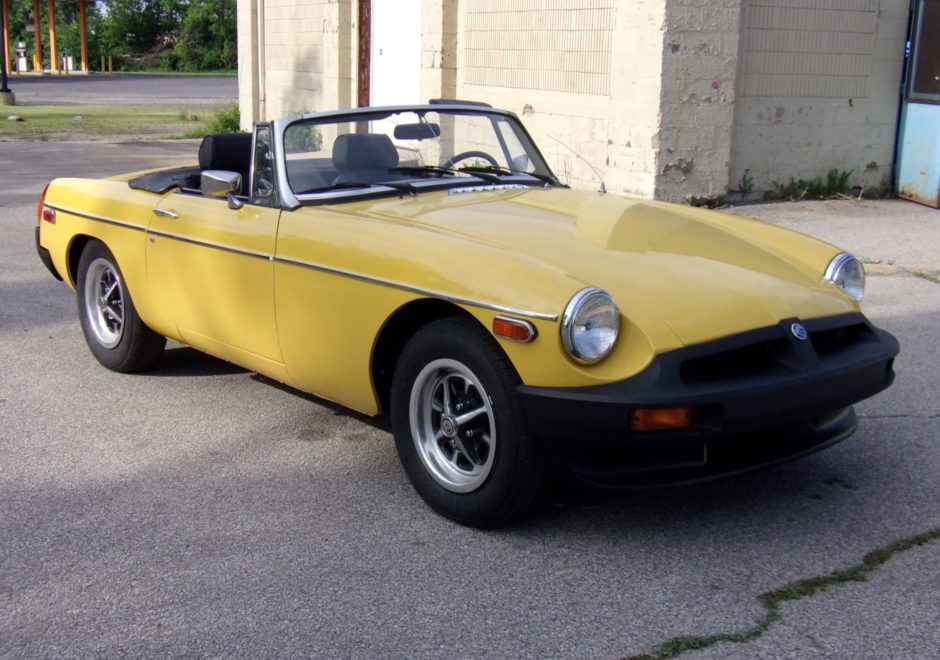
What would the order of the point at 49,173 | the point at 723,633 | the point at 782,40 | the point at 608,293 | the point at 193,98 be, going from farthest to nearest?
the point at 193,98 → the point at 49,173 → the point at 782,40 → the point at 608,293 → the point at 723,633

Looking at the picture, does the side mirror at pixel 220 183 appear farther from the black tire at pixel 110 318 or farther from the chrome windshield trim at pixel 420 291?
the black tire at pixel 110 318

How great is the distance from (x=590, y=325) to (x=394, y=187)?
64.9 inches

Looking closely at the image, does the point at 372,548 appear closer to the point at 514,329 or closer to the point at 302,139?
the point at 514,329

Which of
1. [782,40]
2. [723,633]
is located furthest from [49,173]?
[723,633]

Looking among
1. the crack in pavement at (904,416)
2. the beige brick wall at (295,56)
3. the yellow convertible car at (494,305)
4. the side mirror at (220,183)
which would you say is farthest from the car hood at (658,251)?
the beige brick wall at (295,56)

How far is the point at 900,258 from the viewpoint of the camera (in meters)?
8.80

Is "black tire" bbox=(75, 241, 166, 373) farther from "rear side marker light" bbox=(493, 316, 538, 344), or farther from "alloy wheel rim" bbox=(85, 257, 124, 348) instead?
"rear side marker light" bbox=(493, 316, 538, 344)

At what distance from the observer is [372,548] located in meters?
3.76

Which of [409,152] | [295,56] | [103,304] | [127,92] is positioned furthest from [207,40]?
[409,152]

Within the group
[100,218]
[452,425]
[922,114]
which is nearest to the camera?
[452,425]

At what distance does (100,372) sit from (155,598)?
109 inches

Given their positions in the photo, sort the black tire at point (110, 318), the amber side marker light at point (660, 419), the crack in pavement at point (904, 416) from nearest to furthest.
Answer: the amber side marker light at point (660, 419), the crack in pavement at point (904, 416), the black tire at point (110, 318)

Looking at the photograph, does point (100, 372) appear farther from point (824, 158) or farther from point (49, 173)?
point (49, 173)

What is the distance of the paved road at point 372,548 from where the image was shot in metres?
3.19
